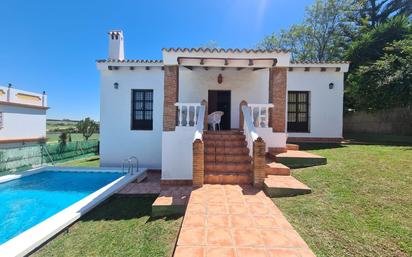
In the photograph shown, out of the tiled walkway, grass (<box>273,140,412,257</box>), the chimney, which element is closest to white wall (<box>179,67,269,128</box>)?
the chimney

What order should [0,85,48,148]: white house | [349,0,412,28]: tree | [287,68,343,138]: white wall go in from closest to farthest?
[287,68,343,138]: white wall
[0,85,48,148]: white house
[349,0,412,28]: tree

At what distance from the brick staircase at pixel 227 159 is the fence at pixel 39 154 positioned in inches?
432

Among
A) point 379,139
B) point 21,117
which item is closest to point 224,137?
point 379,139

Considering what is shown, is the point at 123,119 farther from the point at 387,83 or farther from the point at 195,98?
the point at 387,83

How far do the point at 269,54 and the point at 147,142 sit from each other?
7896mm

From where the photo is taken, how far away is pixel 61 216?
533cm

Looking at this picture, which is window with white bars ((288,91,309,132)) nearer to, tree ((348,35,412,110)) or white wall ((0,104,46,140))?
tree ((348,35,412,110))

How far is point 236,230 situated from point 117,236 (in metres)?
2.85

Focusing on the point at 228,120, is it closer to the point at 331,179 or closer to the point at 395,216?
the point at 331,179

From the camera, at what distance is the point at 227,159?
7086mm

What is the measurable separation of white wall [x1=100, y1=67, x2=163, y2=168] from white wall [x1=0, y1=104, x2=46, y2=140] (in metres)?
10.3


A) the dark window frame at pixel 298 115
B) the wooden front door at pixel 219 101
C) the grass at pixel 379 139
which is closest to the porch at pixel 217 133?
the wooden front door at pixel 219 101

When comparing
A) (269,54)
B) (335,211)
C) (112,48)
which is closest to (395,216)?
(335,211)

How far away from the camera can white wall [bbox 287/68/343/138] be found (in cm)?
1251
